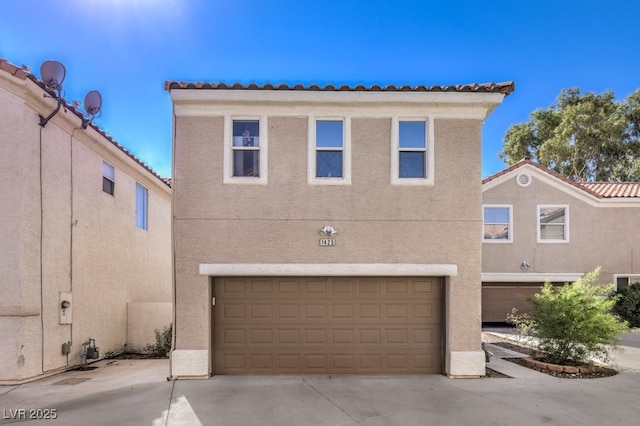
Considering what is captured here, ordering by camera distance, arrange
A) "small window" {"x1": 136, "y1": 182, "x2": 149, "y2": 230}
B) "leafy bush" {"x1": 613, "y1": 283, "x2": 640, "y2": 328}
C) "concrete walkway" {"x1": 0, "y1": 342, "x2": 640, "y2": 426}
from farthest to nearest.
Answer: "leafy bush" {"x1": 613, "y1": 283, "x2": 640, "y2": 328} → "small window" {"x1": 136, "y1": 182, "x2": 149, "y2": 230} → "concrete walkway" {"x1": 0, "y1": 342, "x2": 640, "y2": 426}

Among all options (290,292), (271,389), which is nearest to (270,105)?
(290,292)

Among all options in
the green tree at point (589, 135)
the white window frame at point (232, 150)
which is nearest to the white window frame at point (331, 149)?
the white window frame at point (232, 150)

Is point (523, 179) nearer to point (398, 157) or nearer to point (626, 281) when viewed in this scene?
point (626, 281)

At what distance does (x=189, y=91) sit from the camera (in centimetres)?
826

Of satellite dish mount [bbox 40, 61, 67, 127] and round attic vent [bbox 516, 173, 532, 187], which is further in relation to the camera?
round attic vent [bbox 516, 173, 532, 187]

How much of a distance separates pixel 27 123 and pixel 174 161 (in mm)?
2877

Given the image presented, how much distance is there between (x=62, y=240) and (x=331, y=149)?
625cm

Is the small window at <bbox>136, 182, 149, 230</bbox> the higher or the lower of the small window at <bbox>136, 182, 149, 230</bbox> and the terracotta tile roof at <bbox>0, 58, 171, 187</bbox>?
the lower

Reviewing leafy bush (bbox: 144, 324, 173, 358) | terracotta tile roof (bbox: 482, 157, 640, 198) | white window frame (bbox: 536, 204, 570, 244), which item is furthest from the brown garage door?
white window frame (bbox: 536, 204, 570, 244)

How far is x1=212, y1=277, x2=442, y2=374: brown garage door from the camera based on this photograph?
8.51 meters

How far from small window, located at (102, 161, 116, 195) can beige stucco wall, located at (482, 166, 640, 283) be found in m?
13.3

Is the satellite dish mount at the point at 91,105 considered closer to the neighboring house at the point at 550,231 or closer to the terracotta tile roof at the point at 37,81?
the terracotta tile roof at the point at 37,81

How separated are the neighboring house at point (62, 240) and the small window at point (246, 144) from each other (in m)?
3.81

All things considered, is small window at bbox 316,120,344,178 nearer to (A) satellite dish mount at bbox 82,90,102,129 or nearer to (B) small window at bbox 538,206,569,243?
(A) satellite dish mount at bbox 82,90,102,129
